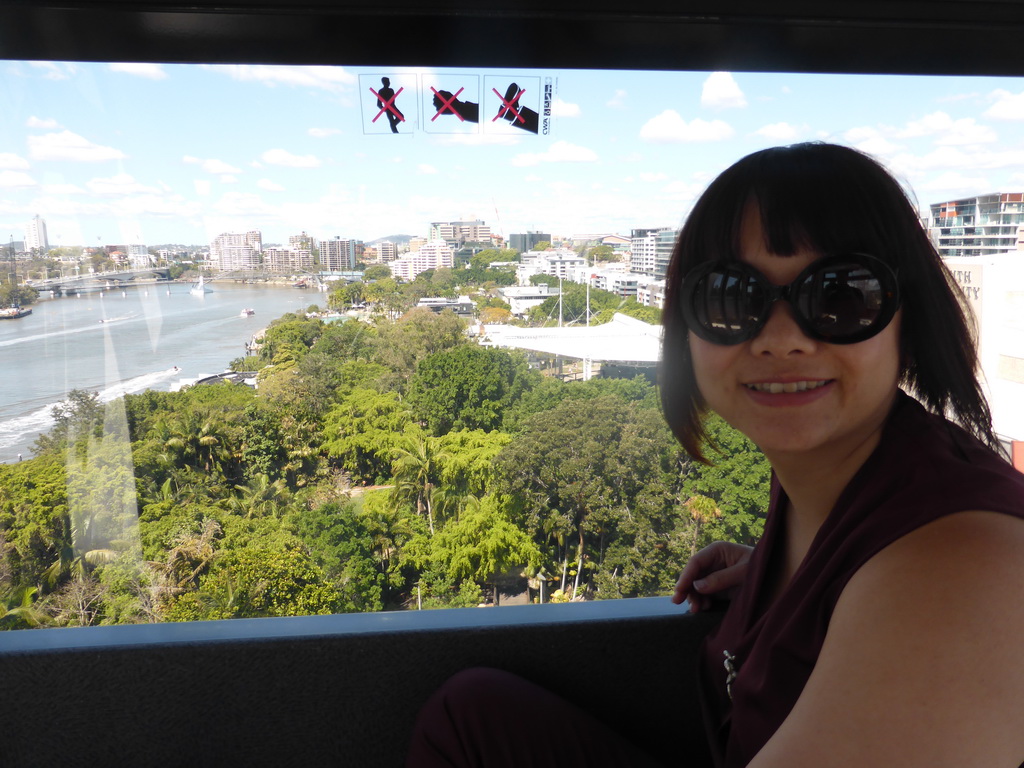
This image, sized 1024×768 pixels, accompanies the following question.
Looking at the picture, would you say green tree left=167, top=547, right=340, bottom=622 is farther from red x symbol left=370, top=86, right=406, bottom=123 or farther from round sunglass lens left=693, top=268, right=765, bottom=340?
round sunglass lens left=693, top=268, right=765, bottom=340

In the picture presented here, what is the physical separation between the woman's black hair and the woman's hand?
17.4 inches

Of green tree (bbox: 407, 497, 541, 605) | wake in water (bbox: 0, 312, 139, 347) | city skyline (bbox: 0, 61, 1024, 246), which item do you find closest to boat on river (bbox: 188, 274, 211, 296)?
wake in water (bbox: 0, 312, 139, 347)

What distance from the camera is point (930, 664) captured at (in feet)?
1.56

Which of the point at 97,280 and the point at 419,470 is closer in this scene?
the point at 97,280

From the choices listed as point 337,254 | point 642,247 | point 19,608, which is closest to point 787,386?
point 642,247

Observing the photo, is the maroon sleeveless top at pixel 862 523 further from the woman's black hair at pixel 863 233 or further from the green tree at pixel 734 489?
the green tree at pixel 734 489

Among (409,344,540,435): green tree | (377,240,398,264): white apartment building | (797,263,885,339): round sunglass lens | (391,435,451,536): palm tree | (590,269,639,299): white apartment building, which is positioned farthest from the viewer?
(391,435,451,536): palm tree

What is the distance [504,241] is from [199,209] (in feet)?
6.22

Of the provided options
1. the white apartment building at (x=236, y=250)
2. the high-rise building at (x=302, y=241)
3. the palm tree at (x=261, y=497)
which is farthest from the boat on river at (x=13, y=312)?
the palm tree at (x=261, y=497)

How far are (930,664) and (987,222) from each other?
10.5ft

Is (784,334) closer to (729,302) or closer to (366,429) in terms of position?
(729,302)

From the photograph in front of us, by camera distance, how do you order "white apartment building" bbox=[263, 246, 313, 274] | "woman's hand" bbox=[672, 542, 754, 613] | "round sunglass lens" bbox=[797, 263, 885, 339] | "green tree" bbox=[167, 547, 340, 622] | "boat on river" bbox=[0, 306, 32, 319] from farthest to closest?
"green tree" bbox=[167, 547, 340, 622] < "white apartment building" bbox=[263, 246, 313, 274] < "boat on river" bbox=[0, 306, 32, 319] < "woman's hand" bbox=[672, 542, 754, 613] < "round sunglass lens" bbox=[797, 263, 885, 339]

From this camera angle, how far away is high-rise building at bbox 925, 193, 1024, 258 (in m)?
2.89

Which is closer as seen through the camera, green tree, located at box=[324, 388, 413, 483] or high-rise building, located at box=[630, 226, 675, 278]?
high-rise building, located at box=[630, 226, 675, 278]
